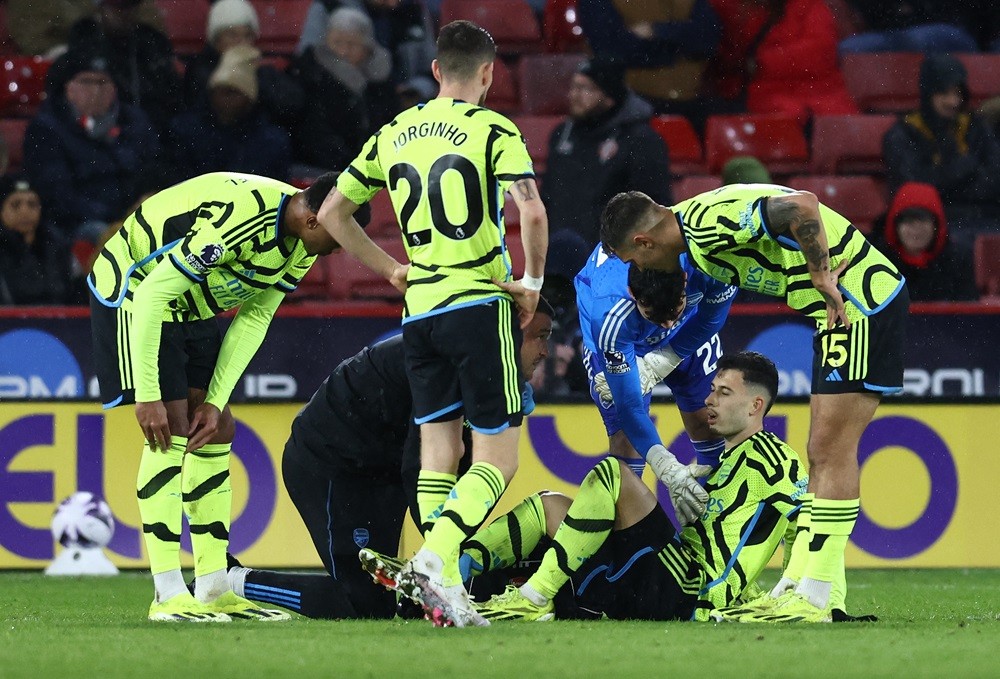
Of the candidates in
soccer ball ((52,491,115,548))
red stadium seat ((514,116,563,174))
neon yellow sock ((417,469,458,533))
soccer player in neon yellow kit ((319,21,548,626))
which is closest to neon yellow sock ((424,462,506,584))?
soccer player in neon yellow kit ((319,21,548,626))

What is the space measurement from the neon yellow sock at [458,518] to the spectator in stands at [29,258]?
220 inches

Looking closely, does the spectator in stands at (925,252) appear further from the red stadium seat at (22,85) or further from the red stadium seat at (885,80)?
the red stadium seat at (22,85)

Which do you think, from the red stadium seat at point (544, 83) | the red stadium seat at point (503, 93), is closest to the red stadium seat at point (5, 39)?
the red stadium seat at point (503, 93)

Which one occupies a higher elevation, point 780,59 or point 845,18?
point 845,18

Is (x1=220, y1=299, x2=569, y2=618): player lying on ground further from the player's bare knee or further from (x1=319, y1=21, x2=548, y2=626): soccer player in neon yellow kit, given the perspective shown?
(x1=319, y1=21, x2=548, y2=626): soccer player in neon yellow kit

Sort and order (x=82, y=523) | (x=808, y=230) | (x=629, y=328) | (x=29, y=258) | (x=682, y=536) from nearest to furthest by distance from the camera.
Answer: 1. (x=808, y=230)
2. (x=682, y=536)
3. (x=629, y=328)
4. (x=82, y=523)
5. (x=29, y=258)

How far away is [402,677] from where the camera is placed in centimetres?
425

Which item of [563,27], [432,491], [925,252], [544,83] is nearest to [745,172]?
[925,252]

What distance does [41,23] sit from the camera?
41.1 feet

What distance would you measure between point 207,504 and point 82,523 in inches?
92.1

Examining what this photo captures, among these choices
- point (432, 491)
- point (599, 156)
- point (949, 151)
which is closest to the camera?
point (432, 491)

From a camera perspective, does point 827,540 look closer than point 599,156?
Yes

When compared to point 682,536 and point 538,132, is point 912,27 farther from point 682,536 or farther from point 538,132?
point 682,536

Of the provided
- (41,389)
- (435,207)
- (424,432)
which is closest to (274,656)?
(424,432)
